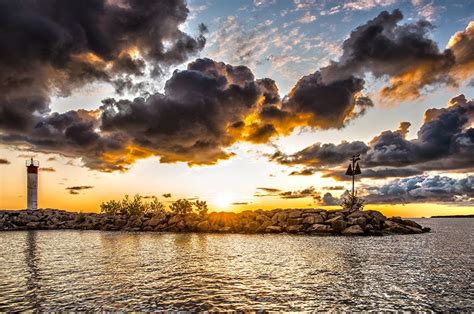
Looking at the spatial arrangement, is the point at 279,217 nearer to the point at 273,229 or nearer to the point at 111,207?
the point at 273,229

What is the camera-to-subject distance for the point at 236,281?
16719 mm

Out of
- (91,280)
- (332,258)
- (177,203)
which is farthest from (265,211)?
(91,280)

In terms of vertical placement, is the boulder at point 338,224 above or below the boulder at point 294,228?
above

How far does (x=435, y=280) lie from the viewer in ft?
57.2

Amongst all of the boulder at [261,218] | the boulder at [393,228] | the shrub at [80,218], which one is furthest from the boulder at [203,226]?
the shrub at [80,218]

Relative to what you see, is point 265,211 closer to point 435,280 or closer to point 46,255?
point 46,255

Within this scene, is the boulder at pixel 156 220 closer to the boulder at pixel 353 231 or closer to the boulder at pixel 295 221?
the boulder at pixel 295 221

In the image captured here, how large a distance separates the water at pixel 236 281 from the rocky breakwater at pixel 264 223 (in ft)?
69.7

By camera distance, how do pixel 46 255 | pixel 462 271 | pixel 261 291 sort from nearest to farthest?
pixel 261 291, pixel 462 271, pixel 46 255

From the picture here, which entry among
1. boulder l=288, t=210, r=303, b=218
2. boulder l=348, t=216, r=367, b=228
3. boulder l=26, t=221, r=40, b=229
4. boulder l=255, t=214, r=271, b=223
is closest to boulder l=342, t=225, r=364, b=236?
boulder l=348, t=216, r=367, b=228

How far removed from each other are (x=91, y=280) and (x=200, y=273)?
17.8ft

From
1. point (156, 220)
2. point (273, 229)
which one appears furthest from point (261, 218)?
point (156, 220)

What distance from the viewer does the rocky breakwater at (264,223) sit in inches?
1890

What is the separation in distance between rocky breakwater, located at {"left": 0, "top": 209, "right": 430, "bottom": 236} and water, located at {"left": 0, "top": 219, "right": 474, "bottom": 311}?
2124cm
